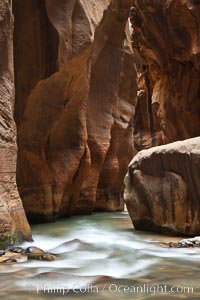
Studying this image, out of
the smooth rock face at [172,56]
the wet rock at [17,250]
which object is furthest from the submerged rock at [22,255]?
the smooth rock face at [172,56]

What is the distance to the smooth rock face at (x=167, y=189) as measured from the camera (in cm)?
650

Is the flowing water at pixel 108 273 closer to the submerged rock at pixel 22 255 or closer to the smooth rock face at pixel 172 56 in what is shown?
the submerged rock at pixel 22 255

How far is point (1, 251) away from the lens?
5.14m

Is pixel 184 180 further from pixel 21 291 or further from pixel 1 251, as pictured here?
pixel 21 291

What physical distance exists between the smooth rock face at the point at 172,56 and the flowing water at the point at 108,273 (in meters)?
12.4

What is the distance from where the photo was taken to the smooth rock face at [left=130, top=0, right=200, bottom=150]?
16.6 metres

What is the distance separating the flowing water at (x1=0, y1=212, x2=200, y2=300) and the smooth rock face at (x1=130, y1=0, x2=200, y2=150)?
12.4 m

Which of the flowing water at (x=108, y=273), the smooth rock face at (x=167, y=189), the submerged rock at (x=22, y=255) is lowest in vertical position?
the flowing water at (x=108, y=273)

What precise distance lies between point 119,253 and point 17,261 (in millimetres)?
1452

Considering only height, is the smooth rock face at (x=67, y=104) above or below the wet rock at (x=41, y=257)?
above

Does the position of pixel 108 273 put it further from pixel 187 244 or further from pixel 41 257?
pixel 187 244

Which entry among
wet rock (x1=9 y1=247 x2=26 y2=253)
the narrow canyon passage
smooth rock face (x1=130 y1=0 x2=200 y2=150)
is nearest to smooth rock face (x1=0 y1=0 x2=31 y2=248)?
the narrow canyon passage

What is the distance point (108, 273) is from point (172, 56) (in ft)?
51.3

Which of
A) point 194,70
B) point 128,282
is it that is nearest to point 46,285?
point 128,282
